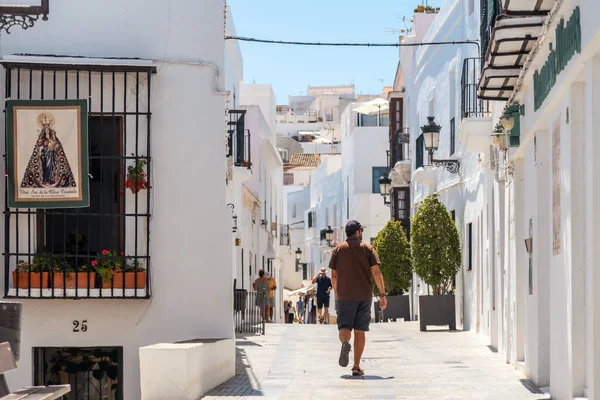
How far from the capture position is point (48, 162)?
14.1 meters

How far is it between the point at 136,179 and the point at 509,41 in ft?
15.4

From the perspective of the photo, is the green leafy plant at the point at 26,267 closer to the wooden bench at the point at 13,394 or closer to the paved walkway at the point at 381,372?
the paved walkway at the point at 381,372

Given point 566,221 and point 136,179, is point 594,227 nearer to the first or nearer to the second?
point 566,221

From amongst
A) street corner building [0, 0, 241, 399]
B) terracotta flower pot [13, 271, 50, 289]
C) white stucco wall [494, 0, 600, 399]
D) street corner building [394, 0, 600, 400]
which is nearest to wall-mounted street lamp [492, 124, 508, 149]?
street corner building [394, 0, 600, 400]

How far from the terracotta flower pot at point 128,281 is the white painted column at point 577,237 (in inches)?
229

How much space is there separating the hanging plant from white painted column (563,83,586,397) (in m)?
5.81

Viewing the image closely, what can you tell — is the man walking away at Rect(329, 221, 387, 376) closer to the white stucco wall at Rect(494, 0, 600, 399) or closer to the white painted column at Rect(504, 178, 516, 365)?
the white stucco wall at Rect(494, 0, 600, 399)

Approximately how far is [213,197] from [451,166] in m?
11.1

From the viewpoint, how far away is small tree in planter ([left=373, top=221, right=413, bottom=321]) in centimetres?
2978

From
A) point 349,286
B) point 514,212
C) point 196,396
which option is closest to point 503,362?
point 514,212

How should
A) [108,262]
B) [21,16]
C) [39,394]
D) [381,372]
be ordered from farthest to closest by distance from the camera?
[108,262] < [381,372] < [21,16] < [39,394]

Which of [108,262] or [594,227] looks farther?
[108,262]

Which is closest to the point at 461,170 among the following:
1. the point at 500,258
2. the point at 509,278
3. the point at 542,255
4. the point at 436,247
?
the point at 436,247

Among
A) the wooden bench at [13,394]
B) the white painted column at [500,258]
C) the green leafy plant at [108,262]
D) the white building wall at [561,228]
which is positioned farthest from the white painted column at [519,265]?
the wooden bench at [13,394]
